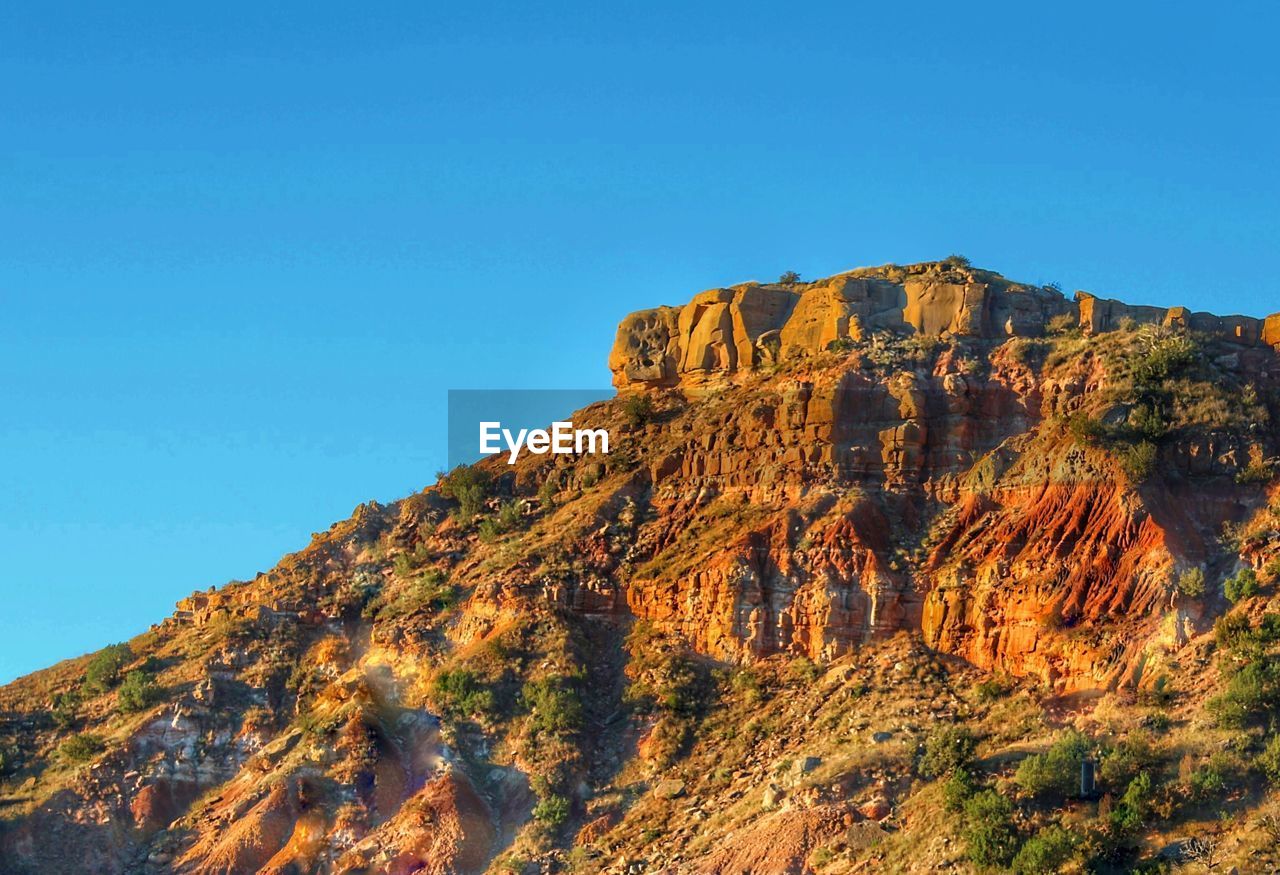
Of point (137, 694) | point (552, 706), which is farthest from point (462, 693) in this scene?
point (137, 694)

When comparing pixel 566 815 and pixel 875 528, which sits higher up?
pixel 875 528

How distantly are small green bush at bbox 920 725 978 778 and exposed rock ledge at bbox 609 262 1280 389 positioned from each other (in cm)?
1342

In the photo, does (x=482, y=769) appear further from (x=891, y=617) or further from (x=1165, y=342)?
(x=1165, y=342)

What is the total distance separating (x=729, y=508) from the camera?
6103 cm

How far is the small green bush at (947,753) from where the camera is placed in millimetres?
51375

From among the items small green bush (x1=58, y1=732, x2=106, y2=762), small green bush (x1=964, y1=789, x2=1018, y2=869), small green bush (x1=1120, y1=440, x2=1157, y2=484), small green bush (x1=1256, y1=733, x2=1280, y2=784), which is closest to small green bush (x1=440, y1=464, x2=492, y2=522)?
small green bush (x1=58, y1=732, x2=106, y2=762)

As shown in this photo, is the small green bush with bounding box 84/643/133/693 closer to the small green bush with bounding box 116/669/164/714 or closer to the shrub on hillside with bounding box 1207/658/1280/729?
the small green bush with bounding box 116/669/164/714

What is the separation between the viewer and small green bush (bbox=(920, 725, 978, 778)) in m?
51.4

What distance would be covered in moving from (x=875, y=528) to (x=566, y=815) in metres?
10.3

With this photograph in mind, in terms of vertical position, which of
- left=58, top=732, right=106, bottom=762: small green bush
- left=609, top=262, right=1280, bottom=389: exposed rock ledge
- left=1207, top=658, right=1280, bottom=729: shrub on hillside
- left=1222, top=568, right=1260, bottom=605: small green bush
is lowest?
left=1207, top=658, right=1280, bottom=729: shrub on hillside

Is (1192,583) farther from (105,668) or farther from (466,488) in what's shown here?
(105,668)

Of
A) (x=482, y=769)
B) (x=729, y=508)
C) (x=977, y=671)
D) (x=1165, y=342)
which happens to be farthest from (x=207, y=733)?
(x=1165, y=342)

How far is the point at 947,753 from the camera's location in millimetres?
51594

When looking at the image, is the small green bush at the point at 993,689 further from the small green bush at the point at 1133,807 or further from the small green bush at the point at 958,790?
the small green bush at the point at 1133,807
